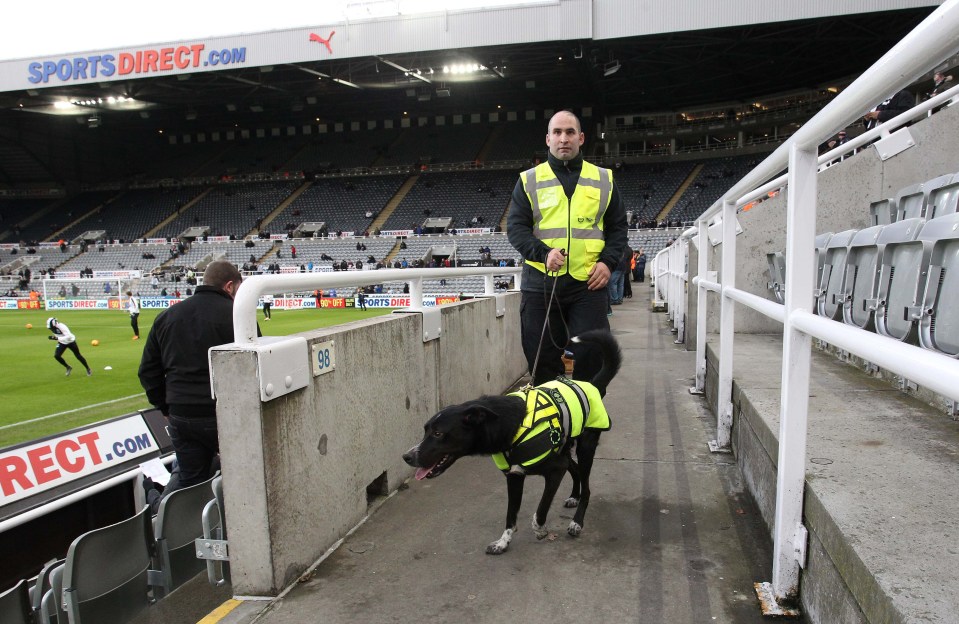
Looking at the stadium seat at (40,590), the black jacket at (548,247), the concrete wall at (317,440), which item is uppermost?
the black jacket at (548,247)

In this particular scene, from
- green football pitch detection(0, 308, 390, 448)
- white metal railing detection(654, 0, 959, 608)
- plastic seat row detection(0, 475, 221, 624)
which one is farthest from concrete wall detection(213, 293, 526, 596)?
green football pitch detection(0, 308, 390, 448)

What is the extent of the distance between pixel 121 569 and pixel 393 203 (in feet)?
145

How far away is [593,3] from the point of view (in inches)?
1061

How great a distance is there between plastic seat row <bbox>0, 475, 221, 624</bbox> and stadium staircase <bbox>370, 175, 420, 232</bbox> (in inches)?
1565

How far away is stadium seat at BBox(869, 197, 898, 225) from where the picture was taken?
4.91 metres

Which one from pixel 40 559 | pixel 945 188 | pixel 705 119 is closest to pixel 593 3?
pixel 705 119

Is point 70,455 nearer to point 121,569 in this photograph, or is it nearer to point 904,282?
point 121,569

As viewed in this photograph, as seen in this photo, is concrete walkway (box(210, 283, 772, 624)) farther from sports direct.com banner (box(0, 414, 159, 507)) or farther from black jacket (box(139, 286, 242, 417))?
sports direct.com banner (box(0, 414, 159, 507))

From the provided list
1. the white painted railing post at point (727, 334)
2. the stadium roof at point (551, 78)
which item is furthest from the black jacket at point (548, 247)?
the stadium roof at point (551, 78)

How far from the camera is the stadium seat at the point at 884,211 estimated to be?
193 inches

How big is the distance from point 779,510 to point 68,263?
50012mm

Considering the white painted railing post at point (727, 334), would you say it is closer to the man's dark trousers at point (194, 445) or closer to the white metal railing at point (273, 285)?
the white metal railing at point (273, 285)

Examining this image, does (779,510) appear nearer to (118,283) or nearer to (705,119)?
(118,283)

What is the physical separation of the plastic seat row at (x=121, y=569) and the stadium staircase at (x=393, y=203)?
3975 cm
